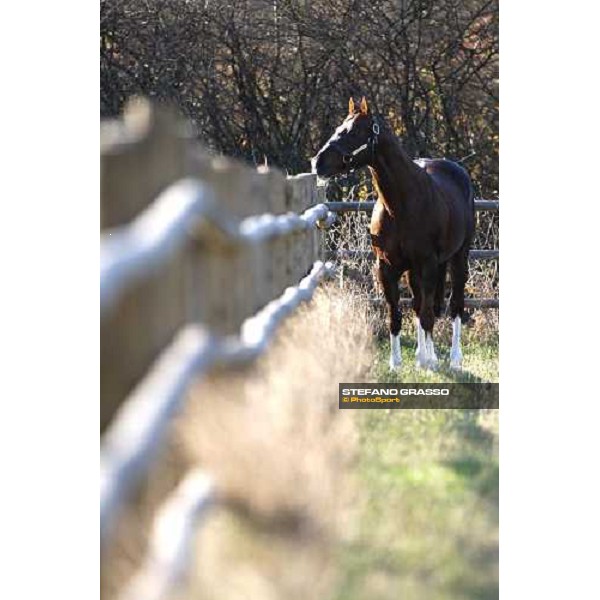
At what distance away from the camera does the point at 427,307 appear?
484cm

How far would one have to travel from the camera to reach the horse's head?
15.2 ft

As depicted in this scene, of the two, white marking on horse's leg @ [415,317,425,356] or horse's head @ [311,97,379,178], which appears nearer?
Answer: white marking on horse's leg @ [415,317,425,356]

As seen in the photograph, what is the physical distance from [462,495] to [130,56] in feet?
5.37

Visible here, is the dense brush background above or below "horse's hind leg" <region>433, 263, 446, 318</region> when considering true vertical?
above

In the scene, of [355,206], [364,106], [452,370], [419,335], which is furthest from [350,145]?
[452,370]

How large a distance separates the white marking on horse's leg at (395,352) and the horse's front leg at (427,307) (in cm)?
7

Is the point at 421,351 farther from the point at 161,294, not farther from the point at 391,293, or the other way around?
the point at 161,294

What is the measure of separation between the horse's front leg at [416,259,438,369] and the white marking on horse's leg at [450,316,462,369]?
8 cm

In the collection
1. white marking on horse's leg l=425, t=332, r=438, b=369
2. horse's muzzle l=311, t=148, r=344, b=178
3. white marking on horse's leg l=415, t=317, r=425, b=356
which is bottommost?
white marking on horse's leg l=425, t=332, r=438, b=369

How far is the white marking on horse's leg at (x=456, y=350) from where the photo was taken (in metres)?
4.25

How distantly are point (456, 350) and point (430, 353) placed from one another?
157mm

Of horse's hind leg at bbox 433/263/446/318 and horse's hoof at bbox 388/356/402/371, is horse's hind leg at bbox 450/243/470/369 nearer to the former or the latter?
horse's hind leg at bbox 433/263/446/318

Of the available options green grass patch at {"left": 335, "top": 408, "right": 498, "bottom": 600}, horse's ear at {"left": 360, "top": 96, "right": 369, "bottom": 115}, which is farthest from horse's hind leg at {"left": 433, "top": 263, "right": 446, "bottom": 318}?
green grass patch at {"left": 335, "top": 408, "right": 498, "bottom": 600}

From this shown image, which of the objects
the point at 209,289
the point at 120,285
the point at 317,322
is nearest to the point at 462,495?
the point at 317,322
